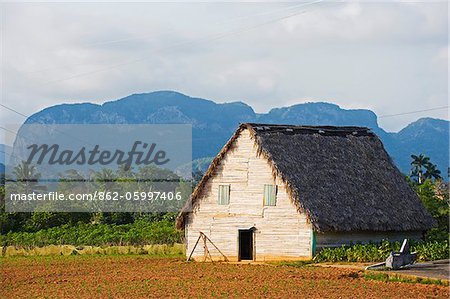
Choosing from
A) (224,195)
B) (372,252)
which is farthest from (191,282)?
(224,195)

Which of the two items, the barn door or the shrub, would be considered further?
the barn door

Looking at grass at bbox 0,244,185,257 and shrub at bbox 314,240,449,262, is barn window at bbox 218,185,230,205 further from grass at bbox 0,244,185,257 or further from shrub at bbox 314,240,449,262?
grass at bbox 0,244,185,257

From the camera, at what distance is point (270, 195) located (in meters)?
33.2

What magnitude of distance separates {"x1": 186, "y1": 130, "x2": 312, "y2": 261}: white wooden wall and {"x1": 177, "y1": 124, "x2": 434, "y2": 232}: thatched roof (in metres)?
0.44

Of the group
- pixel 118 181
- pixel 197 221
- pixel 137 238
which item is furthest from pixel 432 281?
pixel 118 181

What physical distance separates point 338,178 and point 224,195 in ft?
15.3

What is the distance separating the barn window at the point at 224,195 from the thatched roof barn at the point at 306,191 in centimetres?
7

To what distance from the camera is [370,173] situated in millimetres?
35750

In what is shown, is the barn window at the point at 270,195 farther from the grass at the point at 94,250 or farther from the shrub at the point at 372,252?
the grass at the point at 94,250

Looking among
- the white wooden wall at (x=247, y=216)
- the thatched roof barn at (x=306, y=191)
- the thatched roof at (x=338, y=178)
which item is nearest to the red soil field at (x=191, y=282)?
the white wooden wall at (x=247, y=216)

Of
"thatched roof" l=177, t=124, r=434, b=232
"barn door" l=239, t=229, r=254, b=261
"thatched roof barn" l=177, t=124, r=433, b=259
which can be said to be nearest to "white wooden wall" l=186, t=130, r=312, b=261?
"thatched roof barn" l=177, t=124, r=433, b=259

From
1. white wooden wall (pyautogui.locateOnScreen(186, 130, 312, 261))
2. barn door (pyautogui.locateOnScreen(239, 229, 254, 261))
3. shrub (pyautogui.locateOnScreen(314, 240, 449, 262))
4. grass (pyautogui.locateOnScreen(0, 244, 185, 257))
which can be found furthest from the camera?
grass (pyautogui.locateOnScreen(0, 244, 185, 257))

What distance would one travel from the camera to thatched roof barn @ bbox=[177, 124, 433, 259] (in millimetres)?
32344

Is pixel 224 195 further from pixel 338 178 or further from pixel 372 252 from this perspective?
pixel 372 252
